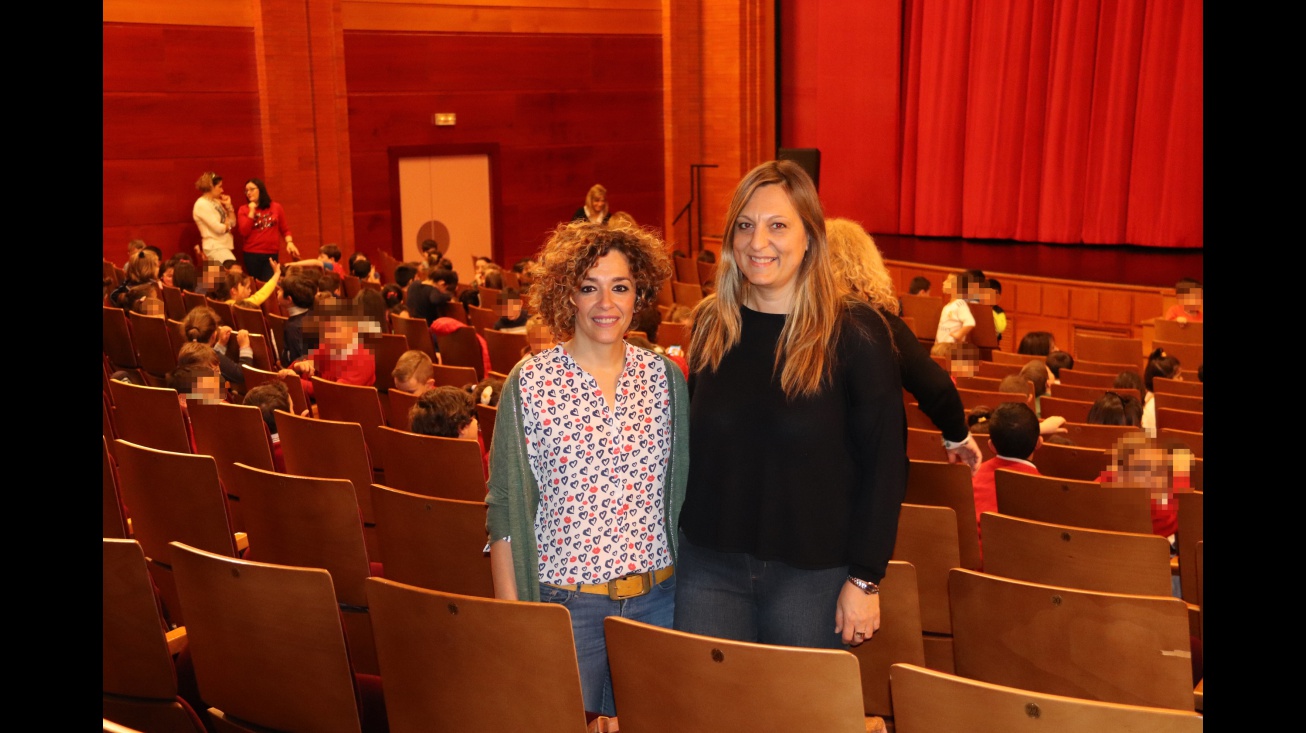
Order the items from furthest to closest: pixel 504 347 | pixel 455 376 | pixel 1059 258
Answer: pixel 1059 258
pixel 504 347
pixel 455 376

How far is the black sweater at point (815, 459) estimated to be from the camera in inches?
77.2

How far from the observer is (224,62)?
10.7 meters

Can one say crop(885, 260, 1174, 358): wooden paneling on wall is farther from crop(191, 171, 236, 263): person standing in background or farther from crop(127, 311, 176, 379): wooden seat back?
crop(127, 311, 176, 379): wooden seat back

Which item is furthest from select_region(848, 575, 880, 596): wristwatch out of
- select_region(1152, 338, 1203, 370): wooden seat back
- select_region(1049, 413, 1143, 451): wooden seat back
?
select_region(1152, 338, 1203, 370): wooden seat back

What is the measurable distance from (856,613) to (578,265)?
2.56ft

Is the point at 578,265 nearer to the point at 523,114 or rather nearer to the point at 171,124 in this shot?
the point at 171,124

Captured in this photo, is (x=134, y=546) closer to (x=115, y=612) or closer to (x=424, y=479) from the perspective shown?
(x=115, y=612)

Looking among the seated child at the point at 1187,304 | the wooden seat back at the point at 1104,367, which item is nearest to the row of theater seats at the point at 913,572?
the wooden seat back at the point at 1104,367

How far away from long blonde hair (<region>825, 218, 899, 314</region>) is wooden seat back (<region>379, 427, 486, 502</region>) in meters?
1.16

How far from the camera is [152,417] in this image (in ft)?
13.7

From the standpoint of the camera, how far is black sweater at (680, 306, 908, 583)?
1962mm

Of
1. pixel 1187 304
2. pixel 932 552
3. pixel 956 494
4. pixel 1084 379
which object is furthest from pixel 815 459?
pixel 1187 304

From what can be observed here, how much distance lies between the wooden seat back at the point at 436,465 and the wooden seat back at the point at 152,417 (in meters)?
0.98
